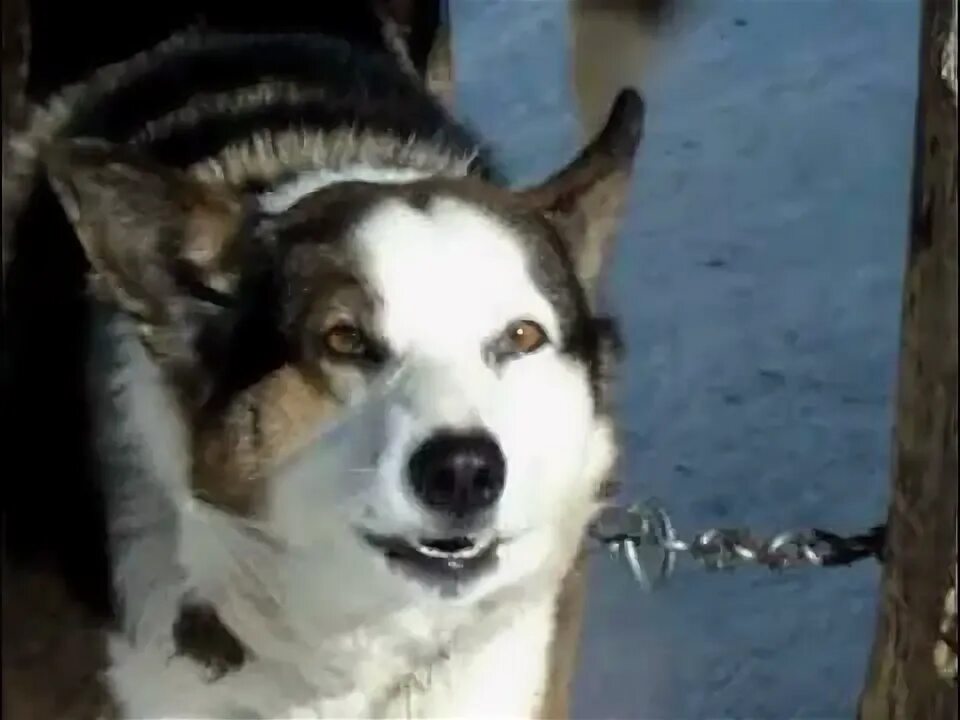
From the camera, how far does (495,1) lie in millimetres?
840

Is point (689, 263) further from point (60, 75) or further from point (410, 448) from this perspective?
point (60, 75)

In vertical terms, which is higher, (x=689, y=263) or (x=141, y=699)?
(x=689, y=263)

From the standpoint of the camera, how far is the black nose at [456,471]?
63 cm

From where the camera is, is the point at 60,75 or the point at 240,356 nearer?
the point at 240,356

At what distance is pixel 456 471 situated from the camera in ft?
2.08

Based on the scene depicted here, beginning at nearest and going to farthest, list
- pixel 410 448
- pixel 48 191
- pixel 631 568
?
1. pixel 410 448
2. pixel 48 191
3. pixel 631 568

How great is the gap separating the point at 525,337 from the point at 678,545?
21 centimetres

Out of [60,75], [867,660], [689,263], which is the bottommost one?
[867,660]

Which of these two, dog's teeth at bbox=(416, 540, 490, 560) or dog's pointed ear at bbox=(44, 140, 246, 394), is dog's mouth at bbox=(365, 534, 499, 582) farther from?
dog's pointed ear at bbox=(44, 140, 246, 394)

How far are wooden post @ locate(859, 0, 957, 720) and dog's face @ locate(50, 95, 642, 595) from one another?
0.65ft

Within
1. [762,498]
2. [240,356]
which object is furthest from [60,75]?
[762,498]

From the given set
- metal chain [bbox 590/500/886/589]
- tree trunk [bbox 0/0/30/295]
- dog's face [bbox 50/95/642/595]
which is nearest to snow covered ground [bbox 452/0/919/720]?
metal chain [bbox 590/500/886/589]

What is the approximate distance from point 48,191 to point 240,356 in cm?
15

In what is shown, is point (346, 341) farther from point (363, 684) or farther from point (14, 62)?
point (14, 62)
